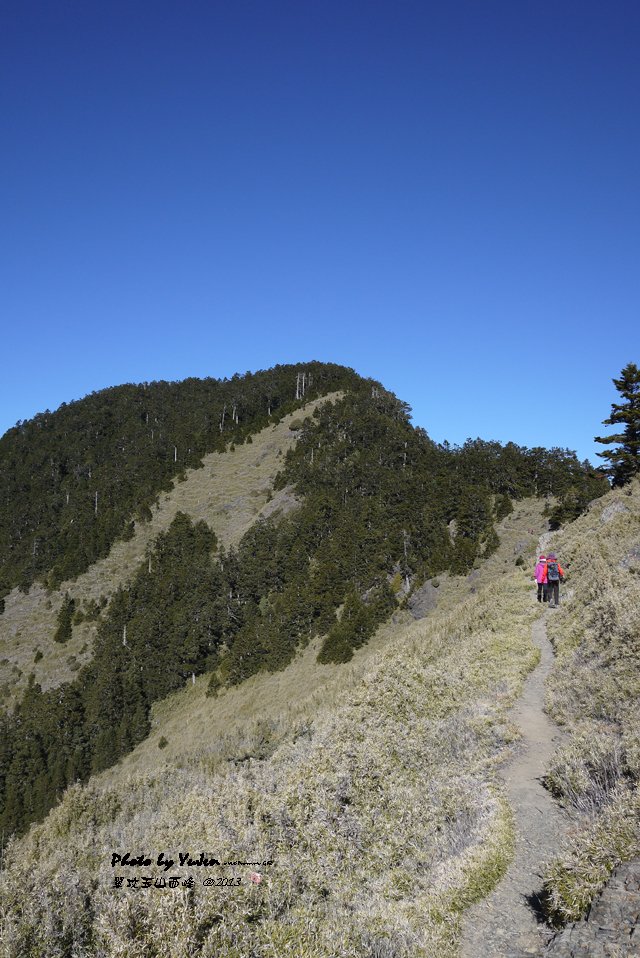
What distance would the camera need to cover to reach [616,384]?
41.5 meters

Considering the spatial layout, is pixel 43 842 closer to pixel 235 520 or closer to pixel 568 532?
pixel 568 532

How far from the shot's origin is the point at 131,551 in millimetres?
99938

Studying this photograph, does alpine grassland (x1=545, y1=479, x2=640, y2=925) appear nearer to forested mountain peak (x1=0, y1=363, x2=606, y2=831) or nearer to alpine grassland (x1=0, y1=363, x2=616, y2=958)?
alpine grassland (x1=0, y1=363, x2=616, y2=958)

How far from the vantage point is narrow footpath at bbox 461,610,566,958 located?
5.39 m

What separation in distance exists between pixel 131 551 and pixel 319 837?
9956 centimetres

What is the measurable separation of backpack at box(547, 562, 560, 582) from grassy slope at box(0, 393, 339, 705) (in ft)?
224

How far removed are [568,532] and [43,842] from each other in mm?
34429

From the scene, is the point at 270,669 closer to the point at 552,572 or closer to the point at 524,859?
the point at 552,572

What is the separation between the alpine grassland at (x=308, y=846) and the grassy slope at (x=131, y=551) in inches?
2965

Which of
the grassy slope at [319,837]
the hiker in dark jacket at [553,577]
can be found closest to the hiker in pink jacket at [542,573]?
the hiker in dark jacket at [553,577]

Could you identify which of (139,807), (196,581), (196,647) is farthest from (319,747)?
(196,581)

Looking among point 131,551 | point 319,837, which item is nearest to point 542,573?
point 319,837

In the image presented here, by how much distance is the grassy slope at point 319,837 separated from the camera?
5.71 m

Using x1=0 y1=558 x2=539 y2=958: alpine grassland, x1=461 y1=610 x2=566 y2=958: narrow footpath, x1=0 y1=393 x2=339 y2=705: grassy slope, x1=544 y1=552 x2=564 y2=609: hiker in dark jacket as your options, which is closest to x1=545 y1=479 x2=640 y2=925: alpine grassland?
x1=461 y1=610 x2=566 y2=958: narrow footpath
